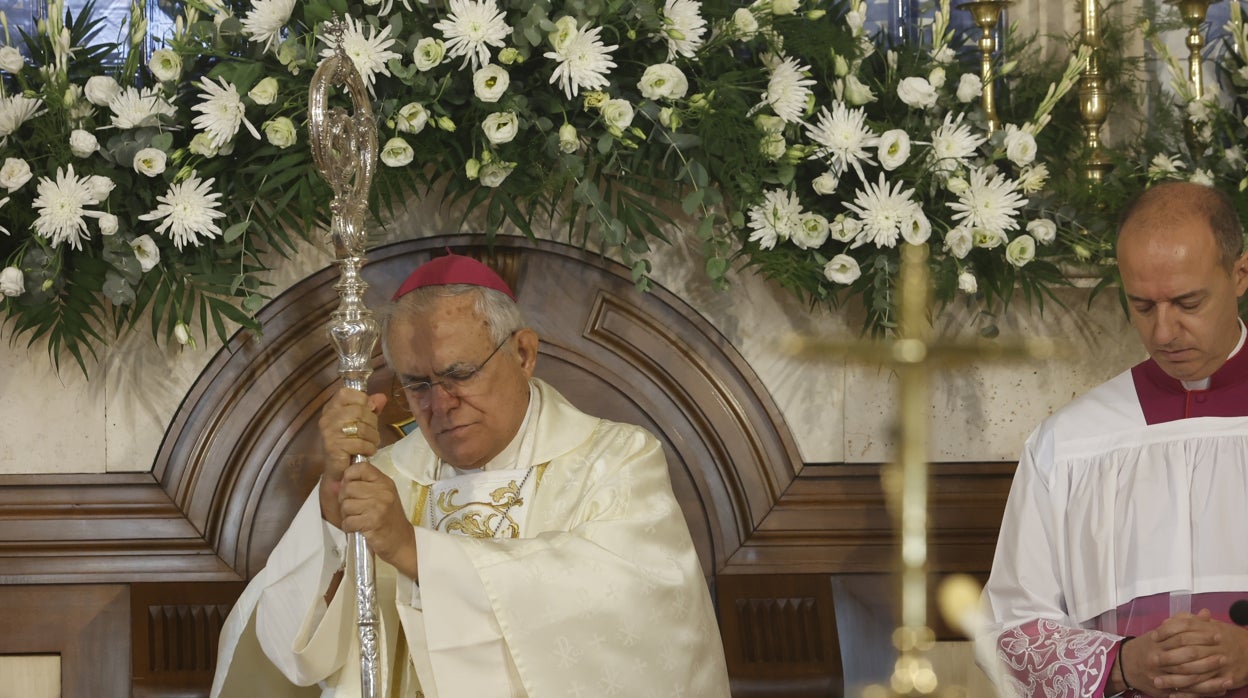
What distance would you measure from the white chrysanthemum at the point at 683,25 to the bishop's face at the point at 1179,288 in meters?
1.27

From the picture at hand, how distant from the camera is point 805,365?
4.61m

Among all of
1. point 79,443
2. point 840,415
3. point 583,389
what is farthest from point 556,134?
point 79,443

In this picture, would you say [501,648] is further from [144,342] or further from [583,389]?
[144,342]

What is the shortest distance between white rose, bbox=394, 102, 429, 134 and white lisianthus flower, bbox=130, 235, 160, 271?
2.58 ft

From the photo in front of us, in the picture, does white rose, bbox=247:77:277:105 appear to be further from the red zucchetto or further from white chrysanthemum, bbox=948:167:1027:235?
white chrysanthemum, bbox=948:167:1027:235

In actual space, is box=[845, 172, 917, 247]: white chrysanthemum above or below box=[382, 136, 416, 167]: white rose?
below

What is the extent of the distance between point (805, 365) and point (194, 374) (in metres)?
1.94

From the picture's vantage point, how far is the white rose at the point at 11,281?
3.93m

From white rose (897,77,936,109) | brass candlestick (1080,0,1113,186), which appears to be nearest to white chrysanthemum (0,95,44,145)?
white rose (897,77,936,109)

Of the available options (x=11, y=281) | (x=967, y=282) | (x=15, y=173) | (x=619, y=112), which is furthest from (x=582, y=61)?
(x=11, y=281)

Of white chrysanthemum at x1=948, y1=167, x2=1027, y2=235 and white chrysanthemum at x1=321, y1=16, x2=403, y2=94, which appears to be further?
white chrysanthemum at x1=948, y1=167, x2=1027, y2=235

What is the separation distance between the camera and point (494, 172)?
158 inches

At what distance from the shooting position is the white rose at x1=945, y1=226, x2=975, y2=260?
13.6 feet

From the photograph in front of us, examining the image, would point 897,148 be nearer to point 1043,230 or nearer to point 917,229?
point 917,229
